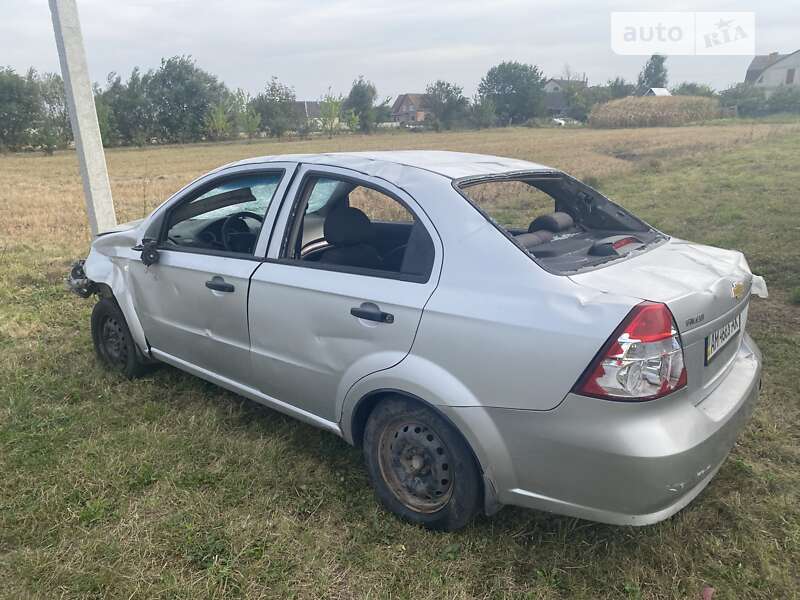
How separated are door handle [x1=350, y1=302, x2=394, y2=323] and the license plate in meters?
1.22

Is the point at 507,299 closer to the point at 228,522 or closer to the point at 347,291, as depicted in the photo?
the point at 347,291

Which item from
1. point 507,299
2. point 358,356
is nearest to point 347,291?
point 358,356

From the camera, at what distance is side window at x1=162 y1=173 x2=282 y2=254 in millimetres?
3373

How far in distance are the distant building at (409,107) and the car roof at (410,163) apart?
206ft

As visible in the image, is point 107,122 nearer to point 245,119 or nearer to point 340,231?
point 245,119

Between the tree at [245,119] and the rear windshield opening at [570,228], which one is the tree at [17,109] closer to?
the tree at [245,119]

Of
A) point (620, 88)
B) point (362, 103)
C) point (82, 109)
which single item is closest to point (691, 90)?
point (620, 88)

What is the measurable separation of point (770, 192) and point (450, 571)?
11.9 metres

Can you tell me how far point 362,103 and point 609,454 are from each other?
5987cm

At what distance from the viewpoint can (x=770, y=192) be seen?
450 inches

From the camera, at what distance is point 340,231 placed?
306 cm

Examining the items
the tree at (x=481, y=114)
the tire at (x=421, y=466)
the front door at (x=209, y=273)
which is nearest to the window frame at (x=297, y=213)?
the front door at (x=209, y=273)

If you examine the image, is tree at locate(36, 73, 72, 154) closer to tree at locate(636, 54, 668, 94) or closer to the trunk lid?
the trunk lid

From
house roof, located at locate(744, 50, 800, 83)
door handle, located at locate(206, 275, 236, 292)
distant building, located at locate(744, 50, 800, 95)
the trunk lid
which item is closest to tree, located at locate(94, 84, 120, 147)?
door handle, located at locate(206, 275, 236, 292)
